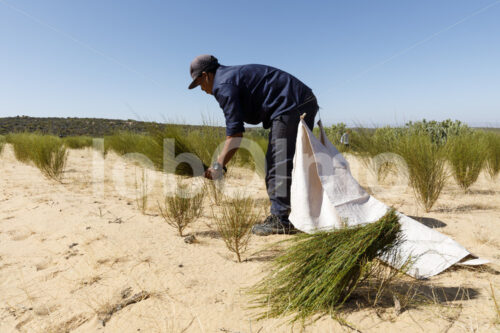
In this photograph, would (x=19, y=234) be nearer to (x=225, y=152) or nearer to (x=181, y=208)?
(x=181, y=208)

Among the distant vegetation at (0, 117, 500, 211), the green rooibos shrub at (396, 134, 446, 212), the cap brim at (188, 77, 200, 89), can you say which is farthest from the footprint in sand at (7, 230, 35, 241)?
the green rooibos shrub at (396, 134, 446, 212)

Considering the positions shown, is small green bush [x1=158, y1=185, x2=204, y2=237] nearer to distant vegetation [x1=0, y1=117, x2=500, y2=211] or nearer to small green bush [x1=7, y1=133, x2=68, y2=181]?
distant vegetation [x1=0, y1=117, x2=500, y2=211]

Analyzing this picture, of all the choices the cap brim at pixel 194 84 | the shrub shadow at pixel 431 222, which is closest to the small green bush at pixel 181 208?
the cap brim at pixel 194 84

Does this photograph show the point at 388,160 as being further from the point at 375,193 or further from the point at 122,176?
the point at 122,176

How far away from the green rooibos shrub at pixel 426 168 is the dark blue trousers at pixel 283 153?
45.3 inches

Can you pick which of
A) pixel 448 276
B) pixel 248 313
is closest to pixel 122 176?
pixel 248 313

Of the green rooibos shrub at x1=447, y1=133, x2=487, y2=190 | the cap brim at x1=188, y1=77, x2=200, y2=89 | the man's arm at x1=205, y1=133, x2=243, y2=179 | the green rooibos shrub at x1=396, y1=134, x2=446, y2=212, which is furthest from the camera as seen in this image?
the green rooibos shrub at x1=447, y1=133, x2=487, y2=190

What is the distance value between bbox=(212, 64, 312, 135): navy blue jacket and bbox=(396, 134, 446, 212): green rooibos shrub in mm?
1283

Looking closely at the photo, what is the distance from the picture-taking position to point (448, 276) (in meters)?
1.44

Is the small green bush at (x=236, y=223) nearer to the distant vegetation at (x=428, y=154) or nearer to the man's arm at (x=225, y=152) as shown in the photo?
the man's arm at (x=225, y=152)

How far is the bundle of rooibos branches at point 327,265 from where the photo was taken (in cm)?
105

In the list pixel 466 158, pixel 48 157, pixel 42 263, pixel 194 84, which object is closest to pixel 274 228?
pixel 194 84

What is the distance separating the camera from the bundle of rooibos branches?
1.05 meters

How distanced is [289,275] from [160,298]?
0.66 meters
